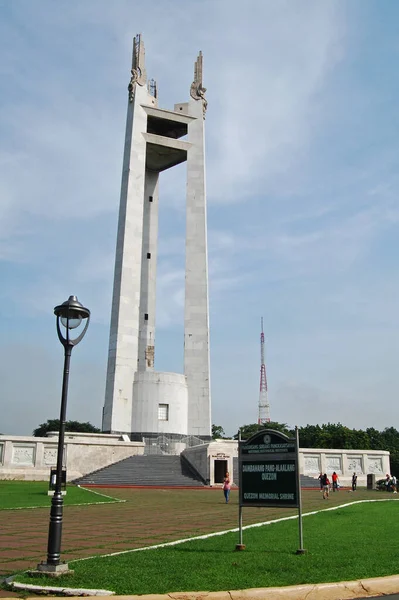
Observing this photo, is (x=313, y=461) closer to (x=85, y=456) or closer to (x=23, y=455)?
(x=85, y=456)

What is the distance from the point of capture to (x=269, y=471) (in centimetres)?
1052

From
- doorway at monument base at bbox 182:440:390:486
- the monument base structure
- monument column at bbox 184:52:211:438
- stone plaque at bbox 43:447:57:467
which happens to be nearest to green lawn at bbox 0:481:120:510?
the monument base structure

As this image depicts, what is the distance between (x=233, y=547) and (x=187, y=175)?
4970 cm

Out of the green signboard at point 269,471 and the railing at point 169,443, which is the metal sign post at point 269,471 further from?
the railing at point 169,443

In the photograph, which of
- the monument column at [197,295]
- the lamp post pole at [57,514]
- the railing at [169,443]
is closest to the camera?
the lamp post pole at [57,514]

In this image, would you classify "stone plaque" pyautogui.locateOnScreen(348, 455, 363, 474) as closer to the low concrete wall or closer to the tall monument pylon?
the tall monument pylon

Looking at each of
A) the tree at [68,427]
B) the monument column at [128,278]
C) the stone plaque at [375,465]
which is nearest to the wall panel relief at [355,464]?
the stone plaque at [375,465]

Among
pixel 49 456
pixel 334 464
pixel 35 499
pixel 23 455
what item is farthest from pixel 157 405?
pixel 35 499

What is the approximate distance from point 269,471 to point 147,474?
2749cm

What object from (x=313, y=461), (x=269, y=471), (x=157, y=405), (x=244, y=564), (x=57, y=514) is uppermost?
(x=157, y=405)

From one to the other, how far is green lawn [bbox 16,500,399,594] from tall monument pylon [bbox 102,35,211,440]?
3743 centimetres

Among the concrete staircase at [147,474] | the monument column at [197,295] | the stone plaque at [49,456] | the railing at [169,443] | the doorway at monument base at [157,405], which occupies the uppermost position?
the monument column at [197,295]

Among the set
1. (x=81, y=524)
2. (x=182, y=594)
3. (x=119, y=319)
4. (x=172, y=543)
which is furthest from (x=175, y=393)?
(x=182, y=594)

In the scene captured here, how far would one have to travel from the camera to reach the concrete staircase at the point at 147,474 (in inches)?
1361
